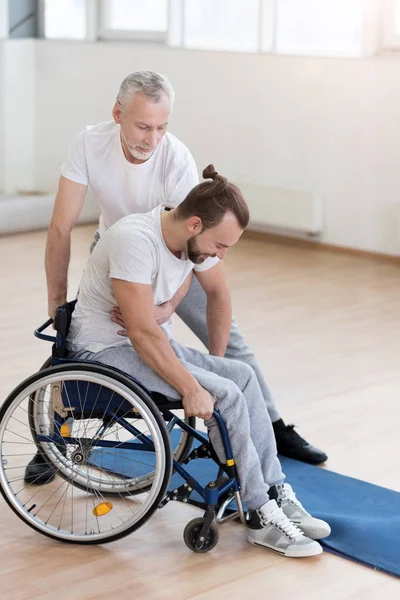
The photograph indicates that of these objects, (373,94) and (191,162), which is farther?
(373,94)

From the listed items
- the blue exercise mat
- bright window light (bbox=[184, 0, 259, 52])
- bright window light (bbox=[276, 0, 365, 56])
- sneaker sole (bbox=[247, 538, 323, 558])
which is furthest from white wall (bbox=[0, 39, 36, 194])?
sneaker sole (bbox=[247, 538, 323, 558])

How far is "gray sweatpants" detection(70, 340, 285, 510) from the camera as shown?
2385mm

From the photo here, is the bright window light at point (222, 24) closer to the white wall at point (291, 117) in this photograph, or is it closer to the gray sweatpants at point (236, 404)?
the white wall at point (291, 117)

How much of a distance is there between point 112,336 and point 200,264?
11.7 inches

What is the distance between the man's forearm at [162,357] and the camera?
236 centimetres

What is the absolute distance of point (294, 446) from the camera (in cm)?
304

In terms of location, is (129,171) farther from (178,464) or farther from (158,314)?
(178,464)

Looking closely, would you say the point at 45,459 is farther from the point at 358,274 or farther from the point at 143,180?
the point at 358,274

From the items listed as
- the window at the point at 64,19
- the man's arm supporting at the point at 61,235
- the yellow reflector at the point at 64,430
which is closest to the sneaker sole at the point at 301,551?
the yellow reflector at the point at 64,430

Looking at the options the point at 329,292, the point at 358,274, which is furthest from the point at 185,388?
the point at 358,274

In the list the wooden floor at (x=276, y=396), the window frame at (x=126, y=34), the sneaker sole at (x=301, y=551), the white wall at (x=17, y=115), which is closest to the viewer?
the wooden floor at (x=276, y=396)

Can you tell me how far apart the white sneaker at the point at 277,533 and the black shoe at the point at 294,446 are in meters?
0.55

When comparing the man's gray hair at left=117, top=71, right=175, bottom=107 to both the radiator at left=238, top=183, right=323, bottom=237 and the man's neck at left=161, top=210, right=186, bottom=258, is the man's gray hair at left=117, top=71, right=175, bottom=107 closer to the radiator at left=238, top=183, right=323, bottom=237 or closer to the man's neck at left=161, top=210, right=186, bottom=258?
the man's neck at left=161, top=210, right=186, bottom=258

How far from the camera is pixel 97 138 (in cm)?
270
